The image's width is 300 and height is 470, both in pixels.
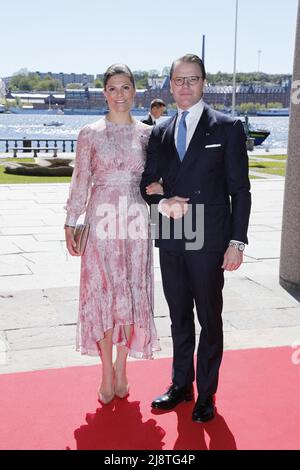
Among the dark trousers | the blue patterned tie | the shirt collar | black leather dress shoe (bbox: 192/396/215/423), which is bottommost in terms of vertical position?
black leather dress shoe (bbox: 192/396/215/423)

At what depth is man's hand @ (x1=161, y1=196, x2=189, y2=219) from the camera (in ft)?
9.97

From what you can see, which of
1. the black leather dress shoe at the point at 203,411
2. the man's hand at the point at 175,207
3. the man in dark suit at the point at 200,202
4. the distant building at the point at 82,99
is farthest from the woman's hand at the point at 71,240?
the distant building at the point at 82,99

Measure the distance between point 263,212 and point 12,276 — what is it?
610 cm

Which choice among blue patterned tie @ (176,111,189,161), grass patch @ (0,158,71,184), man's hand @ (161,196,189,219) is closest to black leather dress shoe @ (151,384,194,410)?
man's hand @ (161,196,189,219)

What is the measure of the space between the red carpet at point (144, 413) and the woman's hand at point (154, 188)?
4.28ft

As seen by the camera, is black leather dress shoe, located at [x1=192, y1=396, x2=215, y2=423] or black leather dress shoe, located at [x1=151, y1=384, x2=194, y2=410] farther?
black leather dress shoe, located at [x1=151, y1=384, x2=194, y2=410]

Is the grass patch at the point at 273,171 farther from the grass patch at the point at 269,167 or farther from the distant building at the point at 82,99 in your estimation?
the distant building at the point at 82,99

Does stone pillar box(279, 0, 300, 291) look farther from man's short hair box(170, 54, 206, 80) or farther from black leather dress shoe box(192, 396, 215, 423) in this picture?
black leather dress shoe box(192, 396, 215, 423)

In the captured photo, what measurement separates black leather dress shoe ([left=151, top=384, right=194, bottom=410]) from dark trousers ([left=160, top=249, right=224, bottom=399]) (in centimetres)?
5

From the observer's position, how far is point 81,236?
11.1ft
